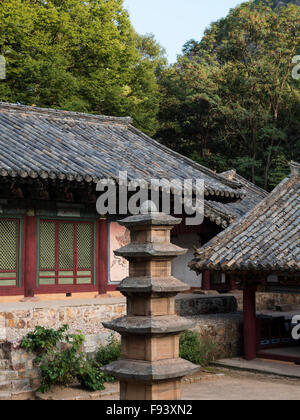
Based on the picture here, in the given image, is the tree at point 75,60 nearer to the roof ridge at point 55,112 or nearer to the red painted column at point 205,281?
the roof ridge at point 55,112

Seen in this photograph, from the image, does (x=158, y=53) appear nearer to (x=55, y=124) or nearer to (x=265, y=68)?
(x=265, y=68)

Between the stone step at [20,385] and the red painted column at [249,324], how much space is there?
590cm

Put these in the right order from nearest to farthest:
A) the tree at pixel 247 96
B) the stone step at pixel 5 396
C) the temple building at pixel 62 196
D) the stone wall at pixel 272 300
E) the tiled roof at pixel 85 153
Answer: the stone step at pixel 5 396, the tiled roof at pixel 85 153, the temple building at pixel 62 196, the stone wall at pixel 272 300, the tree at pixel 247 96

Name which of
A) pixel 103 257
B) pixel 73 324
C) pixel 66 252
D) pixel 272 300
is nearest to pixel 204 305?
pixel 103 257

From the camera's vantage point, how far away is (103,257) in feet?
54.5

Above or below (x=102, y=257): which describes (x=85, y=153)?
above

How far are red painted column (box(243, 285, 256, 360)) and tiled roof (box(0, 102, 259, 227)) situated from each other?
122 inches

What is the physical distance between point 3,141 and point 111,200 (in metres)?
3.32

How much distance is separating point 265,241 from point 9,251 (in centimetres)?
657

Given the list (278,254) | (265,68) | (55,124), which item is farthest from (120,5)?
(278,254)

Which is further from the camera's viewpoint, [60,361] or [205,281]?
[205,281]

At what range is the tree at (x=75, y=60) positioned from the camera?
1091 inches

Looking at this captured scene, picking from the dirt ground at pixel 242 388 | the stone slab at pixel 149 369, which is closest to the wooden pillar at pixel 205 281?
the dirt ground at pixel 242 388

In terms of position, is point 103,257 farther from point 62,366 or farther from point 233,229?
point 62,366
